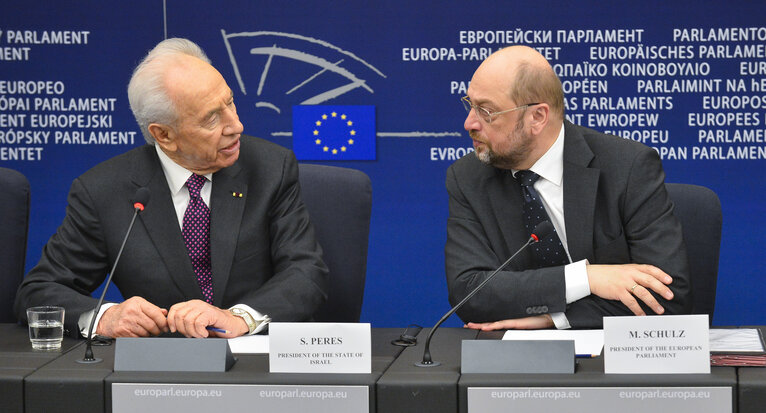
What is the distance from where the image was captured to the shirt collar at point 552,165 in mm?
2975

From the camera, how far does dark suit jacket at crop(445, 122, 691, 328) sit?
106 inches

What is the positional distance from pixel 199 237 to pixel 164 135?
0.32 metres

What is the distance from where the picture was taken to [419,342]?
2453mm

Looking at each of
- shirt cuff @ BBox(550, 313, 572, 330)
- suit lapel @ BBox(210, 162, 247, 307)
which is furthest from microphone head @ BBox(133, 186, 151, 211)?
shirt cuff @ BBox(550, 313, 572, 330)

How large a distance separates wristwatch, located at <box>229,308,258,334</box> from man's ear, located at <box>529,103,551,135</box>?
1.00 m

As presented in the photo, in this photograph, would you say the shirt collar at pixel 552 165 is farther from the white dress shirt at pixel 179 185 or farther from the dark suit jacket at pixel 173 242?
the white dress shirt at pixel 179 185

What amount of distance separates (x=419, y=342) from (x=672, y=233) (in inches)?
33.2

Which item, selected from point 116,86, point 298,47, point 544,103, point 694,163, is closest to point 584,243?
point 544,103

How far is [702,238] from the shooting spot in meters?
Answer: 3.03

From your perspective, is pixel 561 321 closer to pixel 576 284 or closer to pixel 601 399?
pixel 576 284

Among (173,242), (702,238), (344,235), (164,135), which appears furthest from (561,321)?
(164,135)

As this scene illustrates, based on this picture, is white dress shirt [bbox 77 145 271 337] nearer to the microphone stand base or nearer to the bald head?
the microphone stand base

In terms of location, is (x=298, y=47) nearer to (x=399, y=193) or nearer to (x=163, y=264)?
(x=399, y=193)

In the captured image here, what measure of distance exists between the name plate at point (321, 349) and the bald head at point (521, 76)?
1.11m
